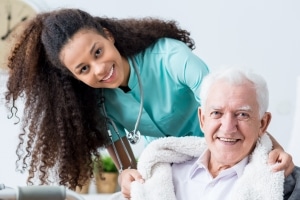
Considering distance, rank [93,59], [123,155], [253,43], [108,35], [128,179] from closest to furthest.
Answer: [128,179] → [93,59] → [108,35] → [123,155] → [253,43]

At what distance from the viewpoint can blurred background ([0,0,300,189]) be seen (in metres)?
3.22

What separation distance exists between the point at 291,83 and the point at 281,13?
0.36m

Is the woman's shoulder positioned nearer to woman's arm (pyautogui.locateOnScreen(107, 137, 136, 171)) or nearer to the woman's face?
the woman's face

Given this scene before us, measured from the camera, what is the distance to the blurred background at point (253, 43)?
3.22 m

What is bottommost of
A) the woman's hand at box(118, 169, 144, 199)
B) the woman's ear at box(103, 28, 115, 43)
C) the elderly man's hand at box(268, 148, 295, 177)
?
the woman's hand at box(118, 169, 144, 199)

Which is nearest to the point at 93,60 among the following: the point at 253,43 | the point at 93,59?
the point at 93,59

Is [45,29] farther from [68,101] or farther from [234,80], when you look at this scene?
[234,80]

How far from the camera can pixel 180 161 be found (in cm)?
155

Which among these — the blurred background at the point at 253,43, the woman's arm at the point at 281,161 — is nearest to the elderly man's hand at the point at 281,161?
the woman's arm at the point at 281,161

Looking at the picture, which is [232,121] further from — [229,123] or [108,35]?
[108,35]

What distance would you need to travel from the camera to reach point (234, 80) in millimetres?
1423

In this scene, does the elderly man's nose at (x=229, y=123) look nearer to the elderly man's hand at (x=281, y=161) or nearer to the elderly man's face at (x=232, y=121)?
the elderly man's face at (x=232, y=121)

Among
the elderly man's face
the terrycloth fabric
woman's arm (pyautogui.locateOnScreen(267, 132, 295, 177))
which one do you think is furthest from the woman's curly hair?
woman's arm (pyautogui.locateOnScreen(267, 132, 295, 177))

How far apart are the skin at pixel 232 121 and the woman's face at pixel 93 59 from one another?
303 millimetres
